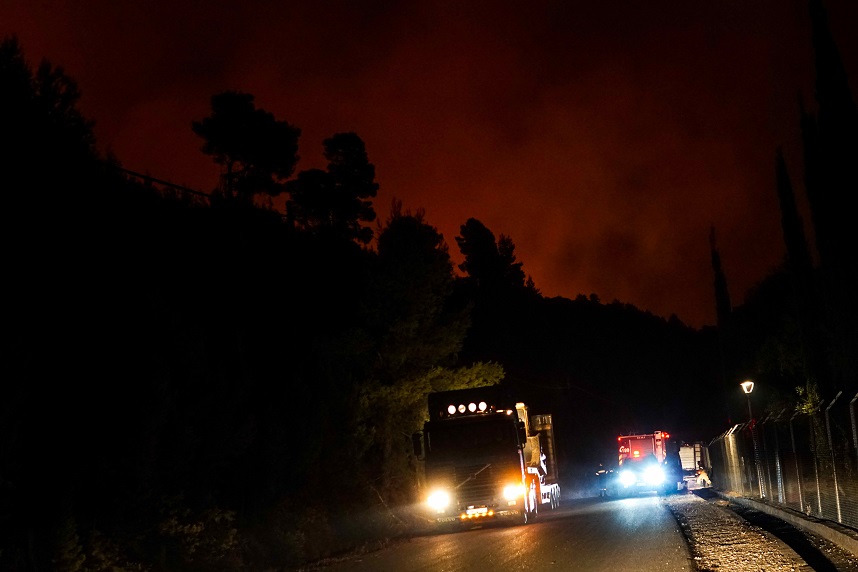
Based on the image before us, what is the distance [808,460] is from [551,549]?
587 cm

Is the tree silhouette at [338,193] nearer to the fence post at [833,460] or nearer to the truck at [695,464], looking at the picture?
the truck at [695,464]

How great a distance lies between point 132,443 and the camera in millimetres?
15945

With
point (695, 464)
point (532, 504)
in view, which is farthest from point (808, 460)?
point (695, 464)

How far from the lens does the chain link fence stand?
54.3 ft

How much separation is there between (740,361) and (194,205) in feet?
115

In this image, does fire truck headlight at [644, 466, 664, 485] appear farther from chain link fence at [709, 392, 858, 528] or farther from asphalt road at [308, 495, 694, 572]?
asphalt road at [308, 495, 694, 572]

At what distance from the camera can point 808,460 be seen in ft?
65.6

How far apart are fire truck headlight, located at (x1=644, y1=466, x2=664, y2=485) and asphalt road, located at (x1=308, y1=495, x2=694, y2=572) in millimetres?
21466

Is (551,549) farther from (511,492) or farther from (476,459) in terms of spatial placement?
(476,459)

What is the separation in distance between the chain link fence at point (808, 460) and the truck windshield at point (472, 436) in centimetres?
728

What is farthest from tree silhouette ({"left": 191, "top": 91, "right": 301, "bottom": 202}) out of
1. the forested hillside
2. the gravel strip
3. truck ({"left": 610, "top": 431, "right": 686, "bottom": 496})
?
the gravel strip

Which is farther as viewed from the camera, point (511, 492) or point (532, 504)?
point (532, 504)

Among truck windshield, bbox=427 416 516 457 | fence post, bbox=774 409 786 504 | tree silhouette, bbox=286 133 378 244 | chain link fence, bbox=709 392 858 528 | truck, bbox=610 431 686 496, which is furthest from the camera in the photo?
tree silhouette, bbox=286 133 378 244

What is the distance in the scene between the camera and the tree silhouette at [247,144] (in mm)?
50781
